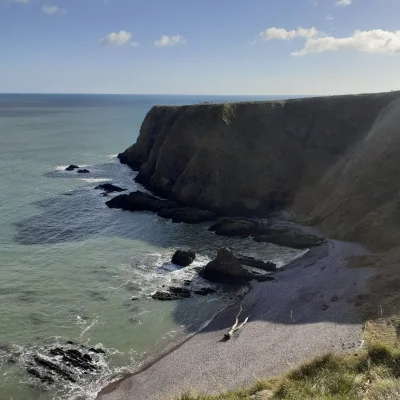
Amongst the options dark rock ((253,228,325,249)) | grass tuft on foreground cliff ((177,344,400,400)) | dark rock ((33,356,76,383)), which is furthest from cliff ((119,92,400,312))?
dark rock ((33,356,76,383))

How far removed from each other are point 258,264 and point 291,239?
809cm

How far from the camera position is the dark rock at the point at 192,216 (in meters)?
59.9

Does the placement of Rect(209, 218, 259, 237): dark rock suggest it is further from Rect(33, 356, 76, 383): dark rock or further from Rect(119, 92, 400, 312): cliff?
Rect(33, 356, 76, 383): dark rock

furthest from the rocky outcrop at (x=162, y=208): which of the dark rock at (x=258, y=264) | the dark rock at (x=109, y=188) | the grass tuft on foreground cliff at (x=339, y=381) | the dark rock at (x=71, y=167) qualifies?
the grass tuft on foreground cliff at (x=339, y=381)

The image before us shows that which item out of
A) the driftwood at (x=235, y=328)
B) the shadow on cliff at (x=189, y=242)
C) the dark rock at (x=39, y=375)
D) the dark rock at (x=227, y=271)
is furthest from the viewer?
the dark rock at (x=227, y=271)

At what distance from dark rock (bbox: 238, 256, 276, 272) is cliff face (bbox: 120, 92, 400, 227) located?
1447cm

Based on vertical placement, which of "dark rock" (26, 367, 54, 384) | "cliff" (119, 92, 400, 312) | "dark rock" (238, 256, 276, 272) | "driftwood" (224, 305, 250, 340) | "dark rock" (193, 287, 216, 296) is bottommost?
"dark rock" (26, 367, 54, 384)

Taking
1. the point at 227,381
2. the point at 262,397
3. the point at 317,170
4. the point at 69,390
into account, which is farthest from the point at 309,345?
the point at 317,170

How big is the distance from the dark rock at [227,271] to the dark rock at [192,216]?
18.0 m

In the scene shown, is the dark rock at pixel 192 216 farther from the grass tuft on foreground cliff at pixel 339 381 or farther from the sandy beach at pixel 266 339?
the grass tuft on foreground cliff at pixel 339 381

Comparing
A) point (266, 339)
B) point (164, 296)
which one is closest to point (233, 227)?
point (164, 296)

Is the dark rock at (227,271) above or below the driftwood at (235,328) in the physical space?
above

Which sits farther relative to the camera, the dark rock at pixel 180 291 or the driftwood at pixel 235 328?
the dark rock at pixel 180 291

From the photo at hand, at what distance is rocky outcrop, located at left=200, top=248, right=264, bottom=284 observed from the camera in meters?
41.7
